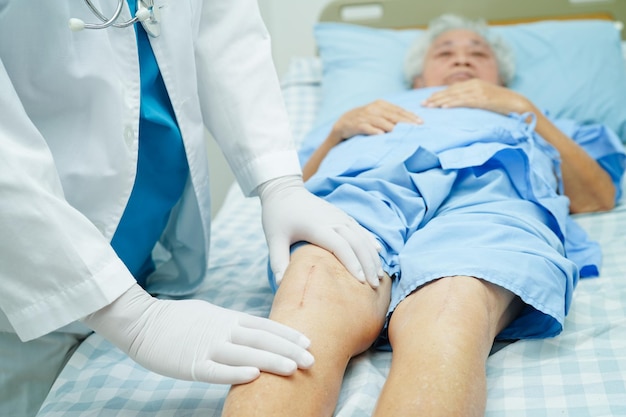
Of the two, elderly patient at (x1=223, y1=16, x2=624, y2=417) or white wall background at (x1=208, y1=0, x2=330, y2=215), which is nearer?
elderly patient at (x1=223, y1=16, x2=624, y2=417)

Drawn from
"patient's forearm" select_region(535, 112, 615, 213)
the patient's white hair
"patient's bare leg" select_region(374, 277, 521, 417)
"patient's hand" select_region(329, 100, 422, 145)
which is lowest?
"patient's forearm" select_region(535, 112, 615, 213)

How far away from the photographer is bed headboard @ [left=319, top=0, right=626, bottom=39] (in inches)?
102

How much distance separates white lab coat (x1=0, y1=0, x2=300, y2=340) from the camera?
0.96 meters

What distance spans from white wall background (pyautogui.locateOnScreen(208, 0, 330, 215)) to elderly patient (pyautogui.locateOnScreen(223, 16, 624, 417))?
3.74 ft

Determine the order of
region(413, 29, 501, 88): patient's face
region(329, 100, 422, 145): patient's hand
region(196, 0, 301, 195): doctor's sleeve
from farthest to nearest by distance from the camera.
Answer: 1. region(413, 29, 501, 88): patient's face
2. region(329, 100, 422, 145): patient's hand
3. region(196, 0, 301, 195): doctor's sleeve

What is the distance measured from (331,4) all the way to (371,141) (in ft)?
4.20

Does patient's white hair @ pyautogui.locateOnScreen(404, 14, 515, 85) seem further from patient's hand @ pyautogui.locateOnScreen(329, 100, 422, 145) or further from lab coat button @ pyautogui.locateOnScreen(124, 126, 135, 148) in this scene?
lab coat button @ pyautogui.locateOnScreen(124, 126, 135, 148)

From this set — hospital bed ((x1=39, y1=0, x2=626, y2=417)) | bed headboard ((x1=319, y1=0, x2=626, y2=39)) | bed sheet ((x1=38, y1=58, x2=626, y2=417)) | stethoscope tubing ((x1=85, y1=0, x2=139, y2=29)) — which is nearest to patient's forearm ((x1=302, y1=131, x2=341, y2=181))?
hospital bed ((x1=39, y1=0, x2=626, y2=417))

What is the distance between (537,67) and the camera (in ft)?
7.64

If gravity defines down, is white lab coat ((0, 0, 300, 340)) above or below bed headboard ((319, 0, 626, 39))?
above

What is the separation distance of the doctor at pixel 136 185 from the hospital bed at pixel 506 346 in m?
0.13

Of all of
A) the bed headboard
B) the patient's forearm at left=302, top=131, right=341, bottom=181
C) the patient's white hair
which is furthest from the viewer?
the bed headboard

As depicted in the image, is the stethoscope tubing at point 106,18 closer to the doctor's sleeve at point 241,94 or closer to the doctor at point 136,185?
the doctor at point 136,185

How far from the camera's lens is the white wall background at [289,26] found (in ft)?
9.56
